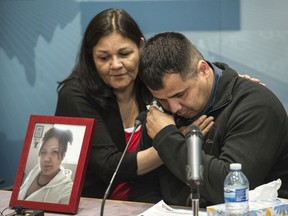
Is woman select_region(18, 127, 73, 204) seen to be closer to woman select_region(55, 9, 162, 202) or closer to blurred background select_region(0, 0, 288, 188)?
woman select_region(55, 9, 162, 202)

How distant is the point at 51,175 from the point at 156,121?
1.58 ft

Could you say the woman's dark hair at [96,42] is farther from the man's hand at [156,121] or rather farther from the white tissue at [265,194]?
the white tissue at [265,194]

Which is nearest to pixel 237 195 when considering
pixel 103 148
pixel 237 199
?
pixel 237 199

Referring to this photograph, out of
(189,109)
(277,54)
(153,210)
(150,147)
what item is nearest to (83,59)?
(150,147)

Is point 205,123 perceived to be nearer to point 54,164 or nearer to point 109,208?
point 109,208

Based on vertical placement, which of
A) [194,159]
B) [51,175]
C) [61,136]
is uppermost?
[194,159]

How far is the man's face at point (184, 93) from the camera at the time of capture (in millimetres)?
1981

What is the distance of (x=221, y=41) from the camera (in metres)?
3.34

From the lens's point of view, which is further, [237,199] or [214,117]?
[214,117]

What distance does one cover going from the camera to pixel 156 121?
2.15 meters

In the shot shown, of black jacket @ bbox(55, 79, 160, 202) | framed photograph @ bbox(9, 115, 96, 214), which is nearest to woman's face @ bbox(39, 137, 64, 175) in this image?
framed photograph @ bbox(9, 115, 96, 214)

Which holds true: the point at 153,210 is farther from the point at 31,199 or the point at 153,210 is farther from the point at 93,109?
the point at 93,109

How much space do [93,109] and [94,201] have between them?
0.55m

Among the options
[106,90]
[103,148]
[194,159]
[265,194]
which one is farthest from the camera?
[106,90]
